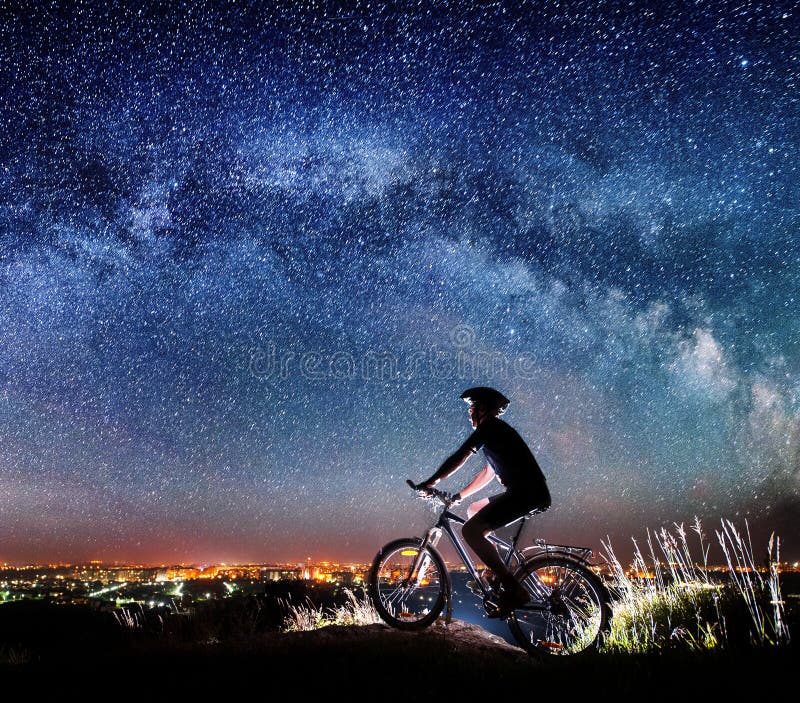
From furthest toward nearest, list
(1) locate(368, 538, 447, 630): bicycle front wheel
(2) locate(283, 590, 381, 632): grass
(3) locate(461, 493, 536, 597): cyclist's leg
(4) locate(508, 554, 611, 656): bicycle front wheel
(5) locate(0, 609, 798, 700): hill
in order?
(2) locate(283, 590, 381, 632): grass → (1) locate(368, 538, 447, 630): bicycle front wheel → (3) locate(461, 493, 536, 597): cyclist's leg → (4) locate(508, 554, 611, 656): bicycle front wheel → (5) locate(0, 609, 798, 700): hill

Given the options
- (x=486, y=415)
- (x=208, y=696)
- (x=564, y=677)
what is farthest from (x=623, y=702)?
(x=486, y=415)

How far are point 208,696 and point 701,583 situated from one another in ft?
19.5

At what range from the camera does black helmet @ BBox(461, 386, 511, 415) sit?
5.63 m

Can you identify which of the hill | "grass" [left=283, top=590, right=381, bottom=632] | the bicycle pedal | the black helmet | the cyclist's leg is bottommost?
"grass" [left=283, top=590, right=381, bottom=632]

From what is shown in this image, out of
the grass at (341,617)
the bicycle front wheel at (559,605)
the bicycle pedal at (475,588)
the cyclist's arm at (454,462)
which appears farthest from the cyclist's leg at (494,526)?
the grass at (341,617)

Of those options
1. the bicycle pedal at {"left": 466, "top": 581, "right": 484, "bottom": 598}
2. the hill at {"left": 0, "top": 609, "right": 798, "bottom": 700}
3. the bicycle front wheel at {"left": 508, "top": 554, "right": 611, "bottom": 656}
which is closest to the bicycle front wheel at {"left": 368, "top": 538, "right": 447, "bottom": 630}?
the bicycle pedal at {"left": 466, "top": 581, "right": 484, "bottom": 598}

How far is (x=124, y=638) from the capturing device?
29.5 ft

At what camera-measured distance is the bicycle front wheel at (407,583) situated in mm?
5742

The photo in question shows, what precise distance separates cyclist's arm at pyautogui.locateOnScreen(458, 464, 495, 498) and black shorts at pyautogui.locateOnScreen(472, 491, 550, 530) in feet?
1.28

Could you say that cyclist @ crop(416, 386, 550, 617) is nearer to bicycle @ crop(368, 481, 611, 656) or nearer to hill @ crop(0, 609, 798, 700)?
bicycle @ crop(368, 481, 611, 656)

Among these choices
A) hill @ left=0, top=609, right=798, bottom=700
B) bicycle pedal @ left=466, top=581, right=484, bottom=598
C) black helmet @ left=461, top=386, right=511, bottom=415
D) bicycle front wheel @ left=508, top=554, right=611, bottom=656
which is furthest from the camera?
black helmet @ left=461, top=386, right=511, bottom=415

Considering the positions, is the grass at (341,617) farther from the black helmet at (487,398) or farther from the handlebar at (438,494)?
the black helmet at (487,398)

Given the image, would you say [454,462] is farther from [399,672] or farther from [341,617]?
[341,617]

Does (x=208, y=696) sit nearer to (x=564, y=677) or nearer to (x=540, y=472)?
(x=564, y=677)
